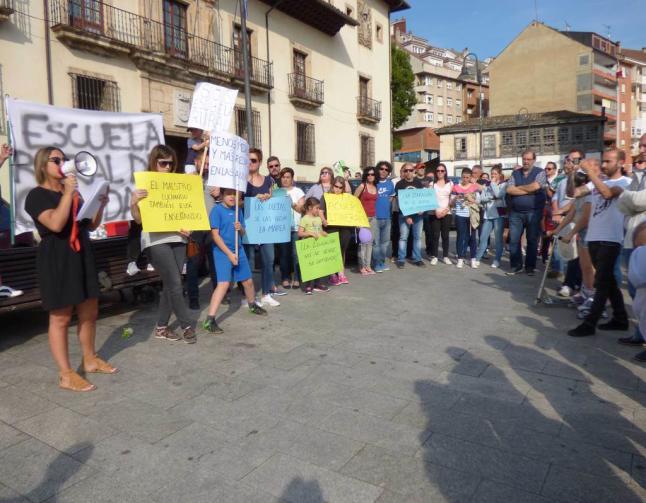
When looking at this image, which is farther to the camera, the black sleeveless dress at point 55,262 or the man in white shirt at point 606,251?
the man in white shirt at point 606,251

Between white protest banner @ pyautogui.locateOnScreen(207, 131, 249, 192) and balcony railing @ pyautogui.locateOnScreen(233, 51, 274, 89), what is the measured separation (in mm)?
15730

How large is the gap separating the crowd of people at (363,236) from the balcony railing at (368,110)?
708 inches

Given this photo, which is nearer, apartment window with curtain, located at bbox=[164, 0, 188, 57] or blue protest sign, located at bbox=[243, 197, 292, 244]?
blue protest sign, located at bbox=[243, 197, 292, 244]

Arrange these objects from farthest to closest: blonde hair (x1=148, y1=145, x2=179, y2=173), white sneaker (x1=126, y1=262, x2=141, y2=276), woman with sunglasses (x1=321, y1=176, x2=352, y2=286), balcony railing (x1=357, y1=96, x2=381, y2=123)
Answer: balcony railing (x1=357, y1=96, x2=381, y2=123)
woman with sunglasses (x1=321, y1=176, x2=352, y2=286)
white sneaker (x1=126, y1=262, x2=141, y2=276)
blonde hair (x1=148, y1=145, x2=179, y2=173)

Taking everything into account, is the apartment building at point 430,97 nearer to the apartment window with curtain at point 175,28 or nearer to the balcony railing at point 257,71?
the balcony railing at point 257,71

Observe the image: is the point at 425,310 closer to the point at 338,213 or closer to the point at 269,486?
the point at 338,213

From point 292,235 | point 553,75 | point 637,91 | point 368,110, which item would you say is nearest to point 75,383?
point 292,235

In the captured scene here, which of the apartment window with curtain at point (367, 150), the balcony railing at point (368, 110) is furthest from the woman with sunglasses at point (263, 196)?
the apartment window with curtain at point (367, 150)

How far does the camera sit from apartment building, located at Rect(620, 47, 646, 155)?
70188 millimetres

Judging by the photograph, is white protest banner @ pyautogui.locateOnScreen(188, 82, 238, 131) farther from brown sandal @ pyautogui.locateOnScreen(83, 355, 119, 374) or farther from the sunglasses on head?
brown sandal @ pyautogui.locateOnScreen(83, 355, 119, 374)

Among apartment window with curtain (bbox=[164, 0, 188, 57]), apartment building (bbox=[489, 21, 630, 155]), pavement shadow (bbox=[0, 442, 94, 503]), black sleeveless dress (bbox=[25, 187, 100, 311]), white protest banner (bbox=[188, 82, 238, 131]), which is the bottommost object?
pavement shadow (bbox=[0, 442, 94, 503])

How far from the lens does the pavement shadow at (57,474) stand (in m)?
2.49

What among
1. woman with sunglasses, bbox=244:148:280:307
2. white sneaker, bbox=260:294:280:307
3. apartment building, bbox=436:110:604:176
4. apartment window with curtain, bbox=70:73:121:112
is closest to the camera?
white sneaker, bbox=260:294:280:307

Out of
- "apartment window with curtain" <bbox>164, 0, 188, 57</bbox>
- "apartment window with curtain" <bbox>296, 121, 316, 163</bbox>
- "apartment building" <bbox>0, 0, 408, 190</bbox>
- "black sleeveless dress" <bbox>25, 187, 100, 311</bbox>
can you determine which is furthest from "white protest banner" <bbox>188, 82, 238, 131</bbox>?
"apartment window with curtain" <bbox>296, 121, 316, 163</bbox>
